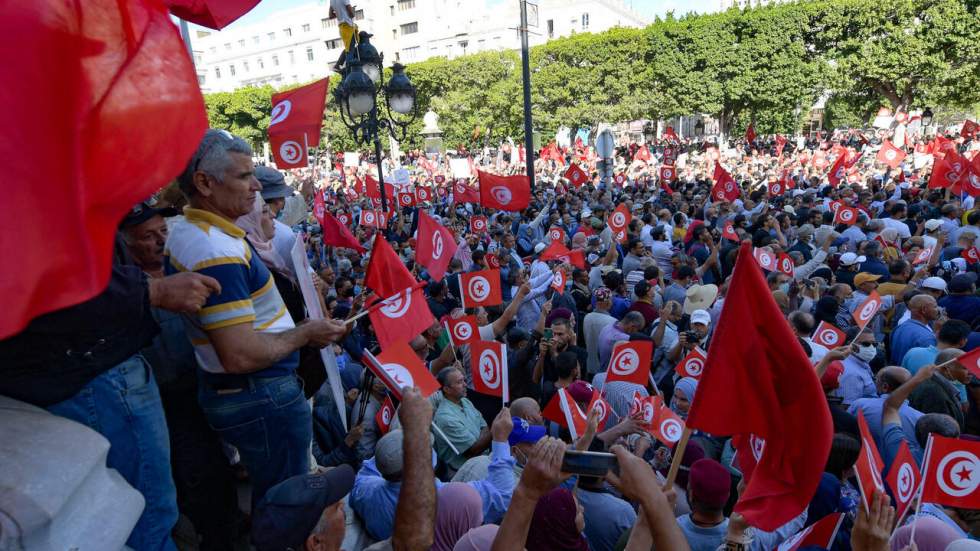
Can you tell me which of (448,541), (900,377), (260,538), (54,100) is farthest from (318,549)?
(900,377)

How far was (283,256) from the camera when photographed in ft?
10.3

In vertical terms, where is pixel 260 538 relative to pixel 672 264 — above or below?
above

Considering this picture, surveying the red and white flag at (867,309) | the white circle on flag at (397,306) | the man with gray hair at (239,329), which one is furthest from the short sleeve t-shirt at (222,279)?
the red and white flag at (867,309)

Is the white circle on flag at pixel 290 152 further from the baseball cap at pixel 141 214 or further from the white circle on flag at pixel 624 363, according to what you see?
the baseball cap at pixel 141 214

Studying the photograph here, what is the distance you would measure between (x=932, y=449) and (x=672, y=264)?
621 cm

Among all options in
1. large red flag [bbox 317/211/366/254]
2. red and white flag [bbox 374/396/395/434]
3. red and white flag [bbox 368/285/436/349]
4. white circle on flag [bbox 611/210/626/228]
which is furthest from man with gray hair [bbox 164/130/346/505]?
white circle on flag [bbox 611/210/626/228]

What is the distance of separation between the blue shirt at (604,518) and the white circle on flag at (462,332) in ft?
7.42

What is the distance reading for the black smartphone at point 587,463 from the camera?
1.88m

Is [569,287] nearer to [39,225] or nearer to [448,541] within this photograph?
[448,541]

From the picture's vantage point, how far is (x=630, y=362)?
4.97 m

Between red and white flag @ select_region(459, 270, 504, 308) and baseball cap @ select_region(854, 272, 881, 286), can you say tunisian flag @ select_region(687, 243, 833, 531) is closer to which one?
red and white flag @ select_region(459, 270, 504, 308)

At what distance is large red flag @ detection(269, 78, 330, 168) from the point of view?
7.66 m

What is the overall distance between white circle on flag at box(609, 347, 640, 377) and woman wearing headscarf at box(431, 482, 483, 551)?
89.8 inches

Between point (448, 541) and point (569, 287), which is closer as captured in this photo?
point (448, 541)
